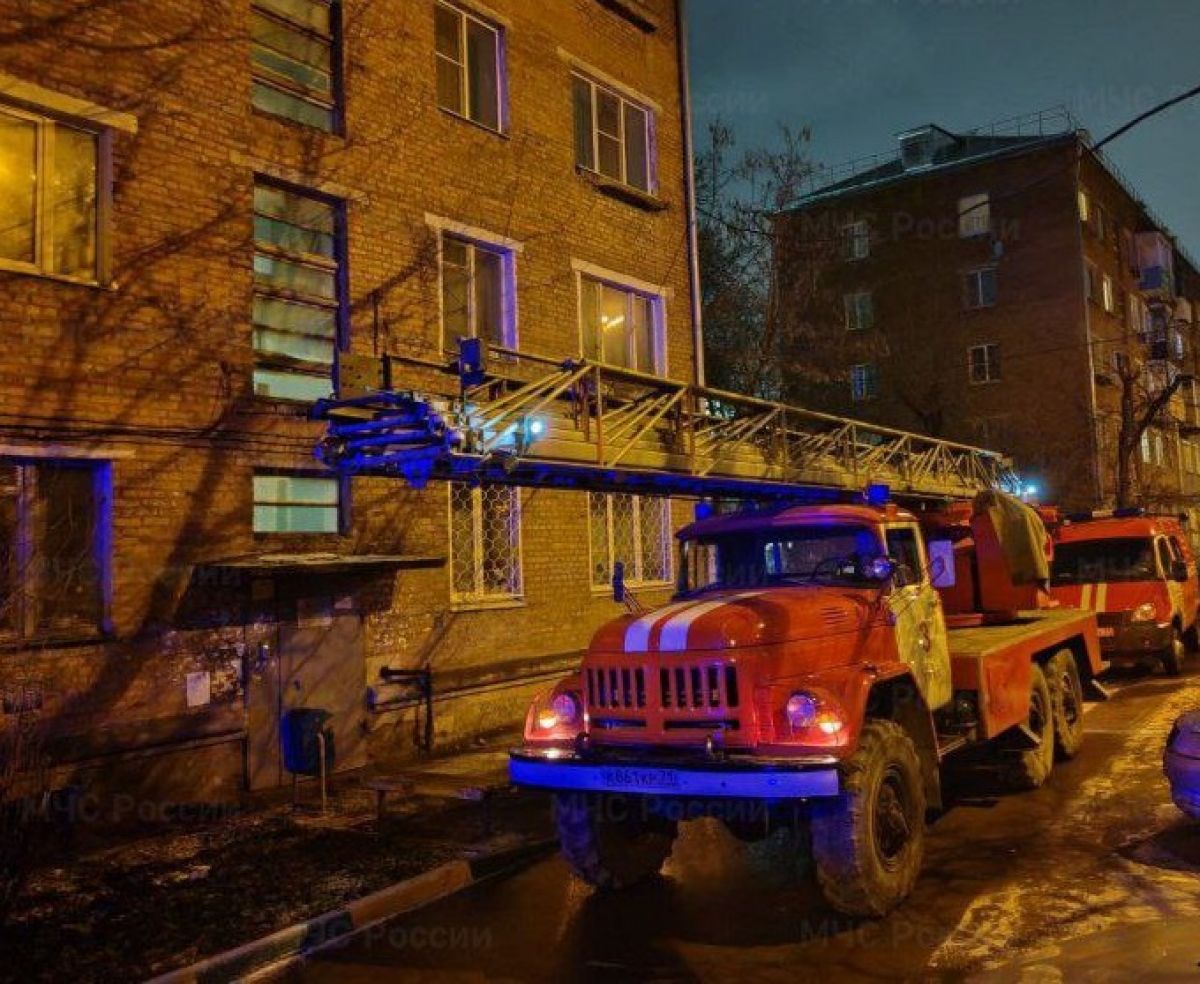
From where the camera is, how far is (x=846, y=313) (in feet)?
116

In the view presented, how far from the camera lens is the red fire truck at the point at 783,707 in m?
5.54

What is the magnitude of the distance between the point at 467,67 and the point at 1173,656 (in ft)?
41.6

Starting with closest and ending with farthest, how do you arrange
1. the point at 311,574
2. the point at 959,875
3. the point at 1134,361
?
the point at 959,875, the point at 311,574, the point at 1134,361

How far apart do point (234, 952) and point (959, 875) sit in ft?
14.2

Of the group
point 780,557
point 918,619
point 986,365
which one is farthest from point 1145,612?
point 986,365

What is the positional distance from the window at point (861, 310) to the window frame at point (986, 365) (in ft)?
12.0

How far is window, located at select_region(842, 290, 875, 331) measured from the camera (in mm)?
35125

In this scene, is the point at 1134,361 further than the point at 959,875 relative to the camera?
Yes

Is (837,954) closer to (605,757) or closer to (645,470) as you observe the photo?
(605,757)

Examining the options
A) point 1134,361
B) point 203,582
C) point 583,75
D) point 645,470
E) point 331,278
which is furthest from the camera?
point 1134,361

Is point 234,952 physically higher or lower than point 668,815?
lower

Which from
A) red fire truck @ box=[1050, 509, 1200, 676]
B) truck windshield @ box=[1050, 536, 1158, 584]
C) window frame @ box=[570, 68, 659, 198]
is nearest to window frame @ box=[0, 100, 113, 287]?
window frame @ box=[570, 68, 659, 198]

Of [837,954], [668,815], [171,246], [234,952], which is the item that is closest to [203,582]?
[171,246]

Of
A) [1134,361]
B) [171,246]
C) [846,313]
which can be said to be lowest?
[171,246]
